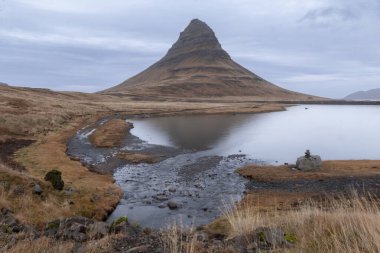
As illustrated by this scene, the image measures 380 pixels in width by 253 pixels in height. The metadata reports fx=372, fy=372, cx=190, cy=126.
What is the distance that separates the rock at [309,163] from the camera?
39.3 metres

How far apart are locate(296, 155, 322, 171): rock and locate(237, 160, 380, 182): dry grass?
0.76 meters

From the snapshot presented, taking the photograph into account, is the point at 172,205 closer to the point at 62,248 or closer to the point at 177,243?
the point at 177,243

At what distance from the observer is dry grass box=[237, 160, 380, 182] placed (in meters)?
36.6

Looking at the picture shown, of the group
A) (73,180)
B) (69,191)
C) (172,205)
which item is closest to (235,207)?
(172,205)

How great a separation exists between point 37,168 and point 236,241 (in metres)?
30.9

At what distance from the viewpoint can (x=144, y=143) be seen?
6266 cm

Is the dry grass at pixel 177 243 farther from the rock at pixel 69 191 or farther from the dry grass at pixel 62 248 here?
the rock at pixel 69 191

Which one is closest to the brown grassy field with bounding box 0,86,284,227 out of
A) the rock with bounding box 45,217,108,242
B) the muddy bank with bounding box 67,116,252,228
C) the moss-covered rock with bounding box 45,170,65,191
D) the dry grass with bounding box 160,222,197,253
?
the moss-covered rock with bounding box 45,170,65,191

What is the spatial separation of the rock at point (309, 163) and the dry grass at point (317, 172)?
764 mm

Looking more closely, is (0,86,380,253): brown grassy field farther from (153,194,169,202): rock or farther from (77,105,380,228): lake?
(153,194,169,202): rock

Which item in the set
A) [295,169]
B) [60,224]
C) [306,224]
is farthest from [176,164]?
[306,224]

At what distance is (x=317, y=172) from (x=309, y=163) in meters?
1.70

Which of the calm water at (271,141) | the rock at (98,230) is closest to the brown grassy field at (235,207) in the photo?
the rock at (98,230)

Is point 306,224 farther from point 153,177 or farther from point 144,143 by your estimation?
point 144,143
